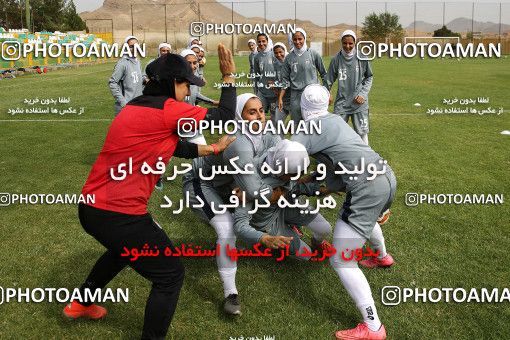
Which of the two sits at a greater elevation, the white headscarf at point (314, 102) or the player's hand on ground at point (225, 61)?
the player's hand on ground at point (225, 61)

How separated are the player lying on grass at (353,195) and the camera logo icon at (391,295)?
62 centimetres

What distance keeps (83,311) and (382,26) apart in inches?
3125

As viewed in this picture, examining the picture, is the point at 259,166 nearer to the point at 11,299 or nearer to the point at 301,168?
the point at 301,168

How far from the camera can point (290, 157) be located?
162 inches

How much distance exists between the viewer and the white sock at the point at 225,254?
4.66 m

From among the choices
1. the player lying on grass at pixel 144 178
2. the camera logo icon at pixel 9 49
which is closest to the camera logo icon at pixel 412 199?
the player lying on grass at pixel 144 178

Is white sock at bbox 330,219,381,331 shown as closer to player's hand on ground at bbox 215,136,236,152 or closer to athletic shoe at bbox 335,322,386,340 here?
athletic shoe at bbox 335,322,386,340

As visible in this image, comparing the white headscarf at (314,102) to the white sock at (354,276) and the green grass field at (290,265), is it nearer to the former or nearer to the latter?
the white sock at (354,276)

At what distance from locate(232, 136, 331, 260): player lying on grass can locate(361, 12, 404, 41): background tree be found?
73446mm

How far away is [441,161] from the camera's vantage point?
9.91 m

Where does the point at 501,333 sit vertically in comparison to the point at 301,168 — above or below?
below

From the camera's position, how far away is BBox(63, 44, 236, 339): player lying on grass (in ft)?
11.5

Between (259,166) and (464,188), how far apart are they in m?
4.91

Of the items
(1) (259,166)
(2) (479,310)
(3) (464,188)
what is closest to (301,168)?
(1) (259,166)
